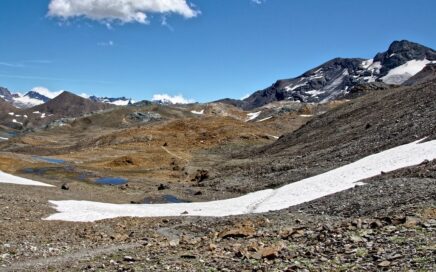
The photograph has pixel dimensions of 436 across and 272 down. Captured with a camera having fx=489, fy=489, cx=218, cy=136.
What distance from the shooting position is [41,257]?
2198 cm

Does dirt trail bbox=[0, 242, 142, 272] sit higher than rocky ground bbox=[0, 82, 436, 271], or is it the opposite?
rocky ground bbox=[0, 82, 436, 271]

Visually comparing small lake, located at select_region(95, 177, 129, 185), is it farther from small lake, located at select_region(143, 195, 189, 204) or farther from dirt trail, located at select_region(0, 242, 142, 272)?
dirt trail, located at select_region(0, 242, 142, 272)

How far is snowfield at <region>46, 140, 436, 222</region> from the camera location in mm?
39625

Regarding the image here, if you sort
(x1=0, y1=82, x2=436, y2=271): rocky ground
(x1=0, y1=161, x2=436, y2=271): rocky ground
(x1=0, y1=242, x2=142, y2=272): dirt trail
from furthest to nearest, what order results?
(x1=0, y1=242, x2=142, y2=272): dirt trail
(x1=0, y1=82, x2=436, y2=271): rocky ground
(x1=0, y1=161, x2=436, y2=271): rocky ground

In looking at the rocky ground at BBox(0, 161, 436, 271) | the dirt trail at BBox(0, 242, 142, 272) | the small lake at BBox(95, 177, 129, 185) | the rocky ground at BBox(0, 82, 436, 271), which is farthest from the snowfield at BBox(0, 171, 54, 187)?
the dirt trail at BBox(0, 242, 142, 272)

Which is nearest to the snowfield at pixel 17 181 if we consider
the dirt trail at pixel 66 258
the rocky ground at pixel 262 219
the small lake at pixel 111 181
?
the rocky ground at pixel 262 219

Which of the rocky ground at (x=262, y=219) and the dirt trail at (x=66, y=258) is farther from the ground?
the rocky ground at (x=262, y=219)

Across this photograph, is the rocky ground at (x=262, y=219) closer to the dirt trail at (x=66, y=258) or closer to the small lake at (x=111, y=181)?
the dirt trail at (x=66, y=258)

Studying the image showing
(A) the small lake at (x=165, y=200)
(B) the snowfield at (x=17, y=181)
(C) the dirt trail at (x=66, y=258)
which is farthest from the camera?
(B) the snowfield at (x=17, y=181)

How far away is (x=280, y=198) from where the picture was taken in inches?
1690

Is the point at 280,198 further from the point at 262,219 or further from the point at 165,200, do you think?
the point at 165,200

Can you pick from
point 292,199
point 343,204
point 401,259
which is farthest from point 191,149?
point 401,259

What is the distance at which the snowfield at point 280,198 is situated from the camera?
130ft

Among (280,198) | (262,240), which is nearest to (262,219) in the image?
(262,240)
